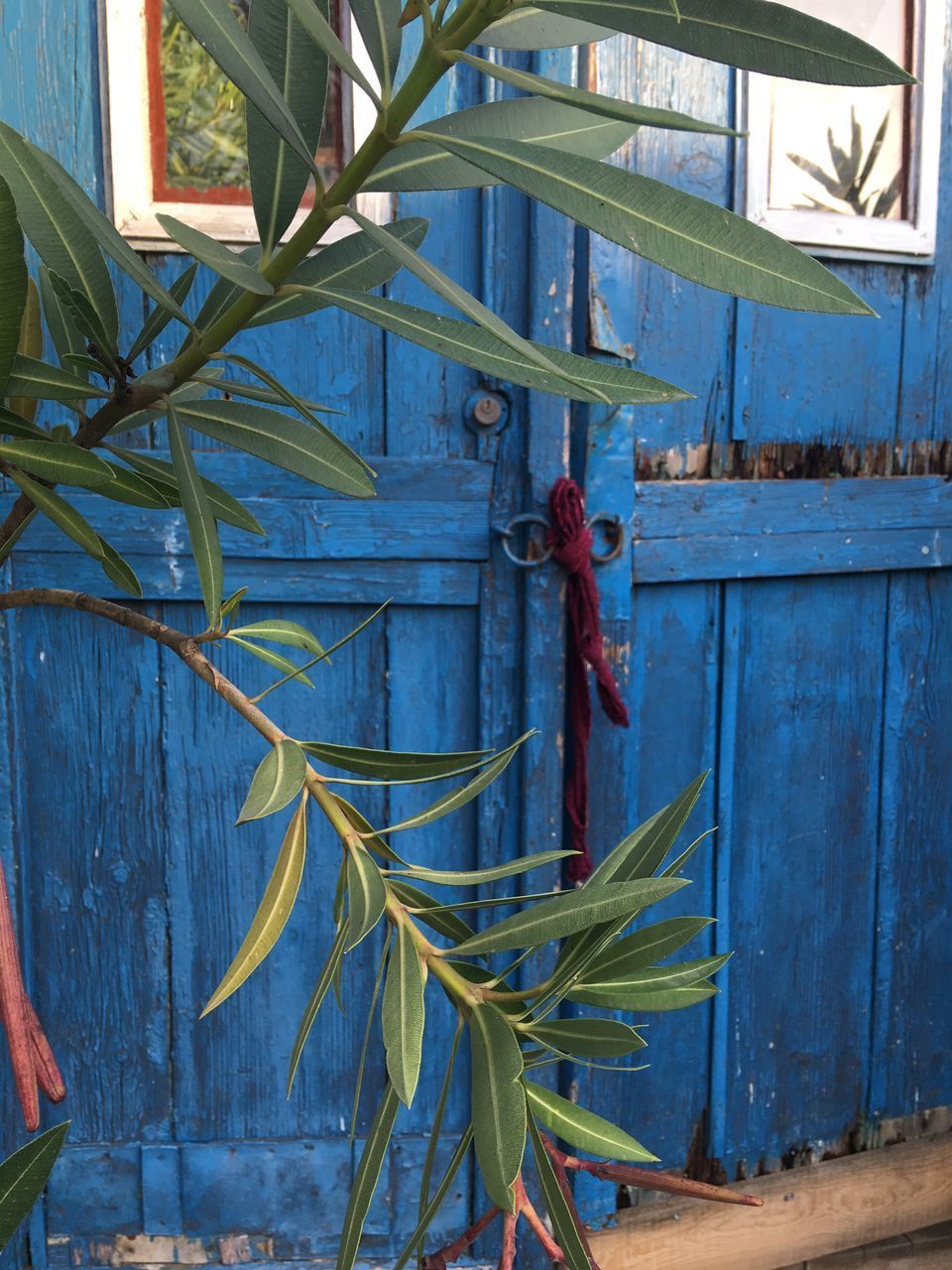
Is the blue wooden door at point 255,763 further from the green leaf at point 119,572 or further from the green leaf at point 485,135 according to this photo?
the green leaf at point 485,135

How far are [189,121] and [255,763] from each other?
763 millimetres

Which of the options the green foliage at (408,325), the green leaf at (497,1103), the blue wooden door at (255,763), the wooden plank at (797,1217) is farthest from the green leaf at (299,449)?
the wooden plank at (797,1217)

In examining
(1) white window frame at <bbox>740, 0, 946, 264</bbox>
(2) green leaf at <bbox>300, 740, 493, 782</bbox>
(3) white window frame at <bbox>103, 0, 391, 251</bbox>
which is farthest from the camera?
(1) white window frame at <bbox>740, 0, 946, 264</bbox>

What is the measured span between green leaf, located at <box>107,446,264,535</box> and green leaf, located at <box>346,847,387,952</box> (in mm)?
175

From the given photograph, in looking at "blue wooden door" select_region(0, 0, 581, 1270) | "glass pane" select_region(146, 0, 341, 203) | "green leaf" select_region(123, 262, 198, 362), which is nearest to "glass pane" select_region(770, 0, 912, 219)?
"blue wooden door" select_region(0, 0, 581, 1270)

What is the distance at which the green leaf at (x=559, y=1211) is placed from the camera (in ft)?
1.47

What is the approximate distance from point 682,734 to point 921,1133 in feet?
2.50

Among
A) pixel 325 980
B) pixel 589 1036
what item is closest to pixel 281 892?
pixel 325 980

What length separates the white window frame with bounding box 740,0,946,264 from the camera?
135 cm

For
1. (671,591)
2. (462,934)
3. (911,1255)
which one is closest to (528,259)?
(671,591)

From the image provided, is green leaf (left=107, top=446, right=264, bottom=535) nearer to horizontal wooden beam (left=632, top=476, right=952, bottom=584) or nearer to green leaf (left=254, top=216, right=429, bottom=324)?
green leaf (left=254, top=216, right=429, bottom=324)

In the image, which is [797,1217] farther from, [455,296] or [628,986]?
[455,296]

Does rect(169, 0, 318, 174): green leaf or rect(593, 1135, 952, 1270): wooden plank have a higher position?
rect(169, 0, 318, 174): green leaf

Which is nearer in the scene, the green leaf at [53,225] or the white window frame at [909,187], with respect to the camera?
the green leaf at [53,225]
